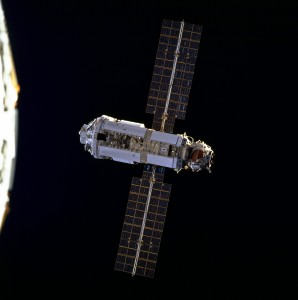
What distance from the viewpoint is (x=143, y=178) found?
12.1 meters

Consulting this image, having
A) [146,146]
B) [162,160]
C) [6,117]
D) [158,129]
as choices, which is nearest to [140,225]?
[162,160]

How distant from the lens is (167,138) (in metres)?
11.6

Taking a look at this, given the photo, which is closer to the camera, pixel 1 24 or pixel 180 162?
pixel 180 162

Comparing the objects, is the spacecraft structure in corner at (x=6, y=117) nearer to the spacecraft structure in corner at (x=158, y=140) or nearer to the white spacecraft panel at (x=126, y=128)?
the spacecraft structure in corner at (x=158, y=140)

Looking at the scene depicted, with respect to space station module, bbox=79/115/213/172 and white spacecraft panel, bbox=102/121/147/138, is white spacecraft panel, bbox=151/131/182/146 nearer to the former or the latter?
space station module, bbox=79/115/213/172

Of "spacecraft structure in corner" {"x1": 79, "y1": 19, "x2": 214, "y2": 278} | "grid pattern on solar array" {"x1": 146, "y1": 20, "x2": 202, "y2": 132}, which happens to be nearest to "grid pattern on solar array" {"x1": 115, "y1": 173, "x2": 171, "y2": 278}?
"spacecraft structure in corner" {"x1": 79, "y1": 19, "x2": 214, "y2": 278}

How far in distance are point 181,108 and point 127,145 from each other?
4.43 feet

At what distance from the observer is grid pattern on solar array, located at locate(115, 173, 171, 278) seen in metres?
12.2

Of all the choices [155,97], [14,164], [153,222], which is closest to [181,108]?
[155,97]

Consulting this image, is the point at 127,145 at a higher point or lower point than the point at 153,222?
higher

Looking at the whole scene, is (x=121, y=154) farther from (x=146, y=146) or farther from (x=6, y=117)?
(x=6, y=117)

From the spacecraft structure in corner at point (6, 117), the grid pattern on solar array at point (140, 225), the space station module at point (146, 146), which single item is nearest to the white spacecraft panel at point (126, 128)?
the space station module at point (146, 146)

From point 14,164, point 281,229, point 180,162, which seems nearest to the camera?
point 180,162

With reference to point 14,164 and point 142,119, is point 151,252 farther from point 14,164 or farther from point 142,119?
point 14,164
